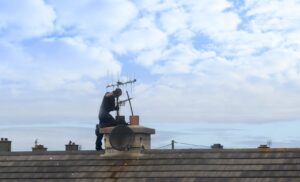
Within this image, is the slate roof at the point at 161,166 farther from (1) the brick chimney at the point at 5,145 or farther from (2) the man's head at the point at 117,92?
(1) the brick chimney at the point at 5,145

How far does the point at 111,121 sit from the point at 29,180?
480 centimetres

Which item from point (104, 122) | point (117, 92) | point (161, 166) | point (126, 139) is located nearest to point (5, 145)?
point (104, 122)

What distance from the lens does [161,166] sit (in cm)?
2720

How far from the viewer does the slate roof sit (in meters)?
25.5

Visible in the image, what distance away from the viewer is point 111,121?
30.4m

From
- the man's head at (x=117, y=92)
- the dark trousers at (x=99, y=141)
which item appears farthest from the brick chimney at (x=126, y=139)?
the man's head at (x=117, y=92)

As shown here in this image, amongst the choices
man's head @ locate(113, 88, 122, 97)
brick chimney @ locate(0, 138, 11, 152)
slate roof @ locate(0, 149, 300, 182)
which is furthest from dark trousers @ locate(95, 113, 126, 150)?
brick chimney @ locate(0, 138, 11, 152)

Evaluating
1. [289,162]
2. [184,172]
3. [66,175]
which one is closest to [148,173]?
[184,172]

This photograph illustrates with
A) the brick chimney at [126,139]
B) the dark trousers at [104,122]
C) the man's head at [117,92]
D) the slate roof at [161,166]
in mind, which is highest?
the man's head at [117,92]

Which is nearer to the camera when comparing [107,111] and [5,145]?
[107,111]

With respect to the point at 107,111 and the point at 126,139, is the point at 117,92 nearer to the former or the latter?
the point at 107,111

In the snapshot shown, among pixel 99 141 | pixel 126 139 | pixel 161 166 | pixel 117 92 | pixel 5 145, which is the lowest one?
pixel 161 166

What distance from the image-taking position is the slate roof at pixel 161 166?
25500 mm

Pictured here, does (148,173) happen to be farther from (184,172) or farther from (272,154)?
(272,154)
